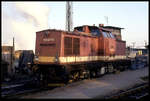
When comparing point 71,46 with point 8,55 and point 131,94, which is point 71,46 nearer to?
point 131,94

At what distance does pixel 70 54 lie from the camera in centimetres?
1209

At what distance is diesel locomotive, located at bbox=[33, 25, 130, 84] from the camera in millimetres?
11350

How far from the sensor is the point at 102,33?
598 inches

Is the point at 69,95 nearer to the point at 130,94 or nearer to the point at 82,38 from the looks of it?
the point at 130,94

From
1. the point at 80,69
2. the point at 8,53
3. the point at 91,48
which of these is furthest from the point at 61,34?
the point at 8,53

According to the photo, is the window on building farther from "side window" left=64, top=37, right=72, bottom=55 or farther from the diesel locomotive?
"side window" left=64, top=37, right=72, bottom=55

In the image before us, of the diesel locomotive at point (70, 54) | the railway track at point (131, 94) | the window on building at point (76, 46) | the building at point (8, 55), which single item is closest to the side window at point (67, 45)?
the diesel locomotive at point (70, 54)

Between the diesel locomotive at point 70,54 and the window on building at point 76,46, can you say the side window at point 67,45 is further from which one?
the window on building at point 76,46

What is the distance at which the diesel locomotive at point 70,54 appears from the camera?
11.4 metres

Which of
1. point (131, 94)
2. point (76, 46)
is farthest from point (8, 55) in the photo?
point (131, 94)

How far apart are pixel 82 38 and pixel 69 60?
7.16 feet

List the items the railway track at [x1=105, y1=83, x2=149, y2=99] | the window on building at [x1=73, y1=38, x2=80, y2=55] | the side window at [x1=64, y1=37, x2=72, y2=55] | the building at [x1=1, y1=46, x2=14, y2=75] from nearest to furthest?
the railway track at [x1=105, y1=83, x2=149, y2=99], the side window at [x1=64, y1=37, x2=72, y2=55], the window on building at [x1=73, y1=38, x2=80, y2=55], the building at [x1=1, y1=46, x2=14, y2=75]

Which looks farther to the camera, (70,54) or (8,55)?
(8,55)

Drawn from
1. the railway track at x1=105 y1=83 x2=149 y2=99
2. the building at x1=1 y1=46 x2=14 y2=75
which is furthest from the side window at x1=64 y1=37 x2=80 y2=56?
the building at x1=1 y1=46 x2=14 y2=75
